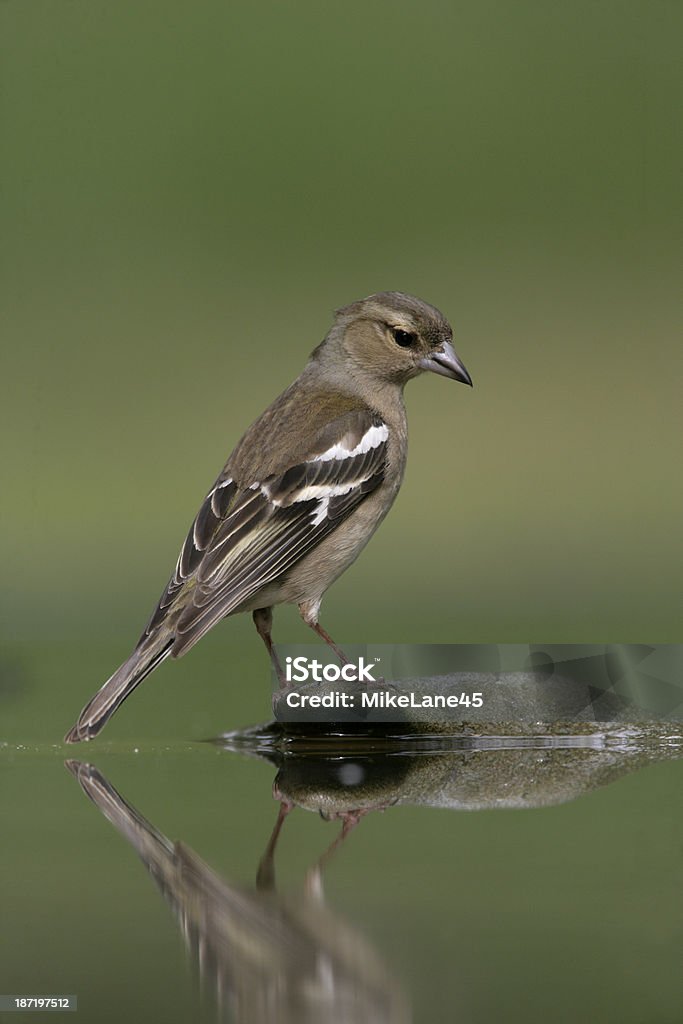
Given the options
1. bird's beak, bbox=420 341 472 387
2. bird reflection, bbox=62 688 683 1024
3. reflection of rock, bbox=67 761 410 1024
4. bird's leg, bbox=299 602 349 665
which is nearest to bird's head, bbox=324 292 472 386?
bird's beak, bbox=420 341 472 387

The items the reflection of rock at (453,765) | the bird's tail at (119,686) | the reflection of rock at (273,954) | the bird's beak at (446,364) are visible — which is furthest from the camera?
the bird's beak at (446,364)

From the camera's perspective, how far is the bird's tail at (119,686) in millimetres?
4027

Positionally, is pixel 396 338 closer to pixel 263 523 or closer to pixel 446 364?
pixel 446 364

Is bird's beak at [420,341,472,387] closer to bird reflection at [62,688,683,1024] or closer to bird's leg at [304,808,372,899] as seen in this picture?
bird reflection at [62,688,683,1024]

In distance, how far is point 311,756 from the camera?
4.38 m

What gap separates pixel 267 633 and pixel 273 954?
6.55 ft

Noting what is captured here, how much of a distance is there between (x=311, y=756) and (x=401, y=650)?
0.45 meters

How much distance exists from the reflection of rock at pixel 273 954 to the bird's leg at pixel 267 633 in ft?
4.02

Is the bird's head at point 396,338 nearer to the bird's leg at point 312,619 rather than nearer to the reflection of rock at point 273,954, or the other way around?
the bird's leg at point 312,619

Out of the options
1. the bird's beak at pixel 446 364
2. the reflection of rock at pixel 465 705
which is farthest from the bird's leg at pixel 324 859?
the bird's beak at pixel 446 364

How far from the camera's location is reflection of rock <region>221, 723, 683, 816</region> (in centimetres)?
381

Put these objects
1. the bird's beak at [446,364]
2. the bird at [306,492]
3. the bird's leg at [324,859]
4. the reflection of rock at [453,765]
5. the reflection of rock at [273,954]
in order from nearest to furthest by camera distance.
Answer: the reflection of rock at [273,954]
the bird's leg at [324,859]
the reflection of rock at [453,765]
the bird at [306,492]
the bird's beak at [446,364]

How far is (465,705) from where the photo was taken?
4426 mm

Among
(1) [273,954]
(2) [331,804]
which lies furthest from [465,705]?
(1) [273,954]
